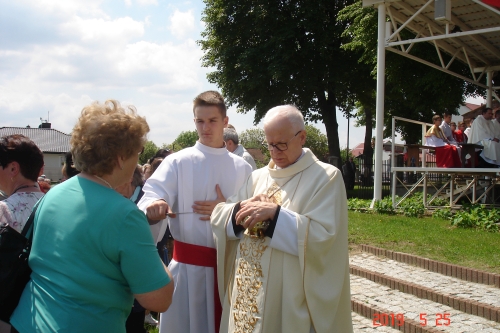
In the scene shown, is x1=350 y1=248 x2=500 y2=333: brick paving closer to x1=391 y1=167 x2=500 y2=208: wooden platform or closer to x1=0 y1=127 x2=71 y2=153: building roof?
x1=391 y1=167 x2=500 y2=208: wooden platform

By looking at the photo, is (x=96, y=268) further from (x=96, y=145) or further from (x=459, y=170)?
(x=459, y=170)

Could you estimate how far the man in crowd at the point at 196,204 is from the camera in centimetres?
321

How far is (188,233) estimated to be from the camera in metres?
3.29

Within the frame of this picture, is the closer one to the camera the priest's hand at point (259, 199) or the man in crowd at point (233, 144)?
the priest's hand at point (259, 199)

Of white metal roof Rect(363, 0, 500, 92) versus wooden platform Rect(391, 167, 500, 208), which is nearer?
wooden platform Rect(391, 167, 500, 208)

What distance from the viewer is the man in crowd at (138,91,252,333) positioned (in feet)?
10.5

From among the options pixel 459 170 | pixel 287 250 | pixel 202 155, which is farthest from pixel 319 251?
pixel 459 170

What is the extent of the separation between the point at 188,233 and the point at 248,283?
570 millimetres

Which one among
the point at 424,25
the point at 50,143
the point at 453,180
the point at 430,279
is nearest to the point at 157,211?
the point at 430,279

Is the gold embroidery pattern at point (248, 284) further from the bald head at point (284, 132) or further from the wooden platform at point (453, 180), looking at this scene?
the wooden platform at point (453, 180)
